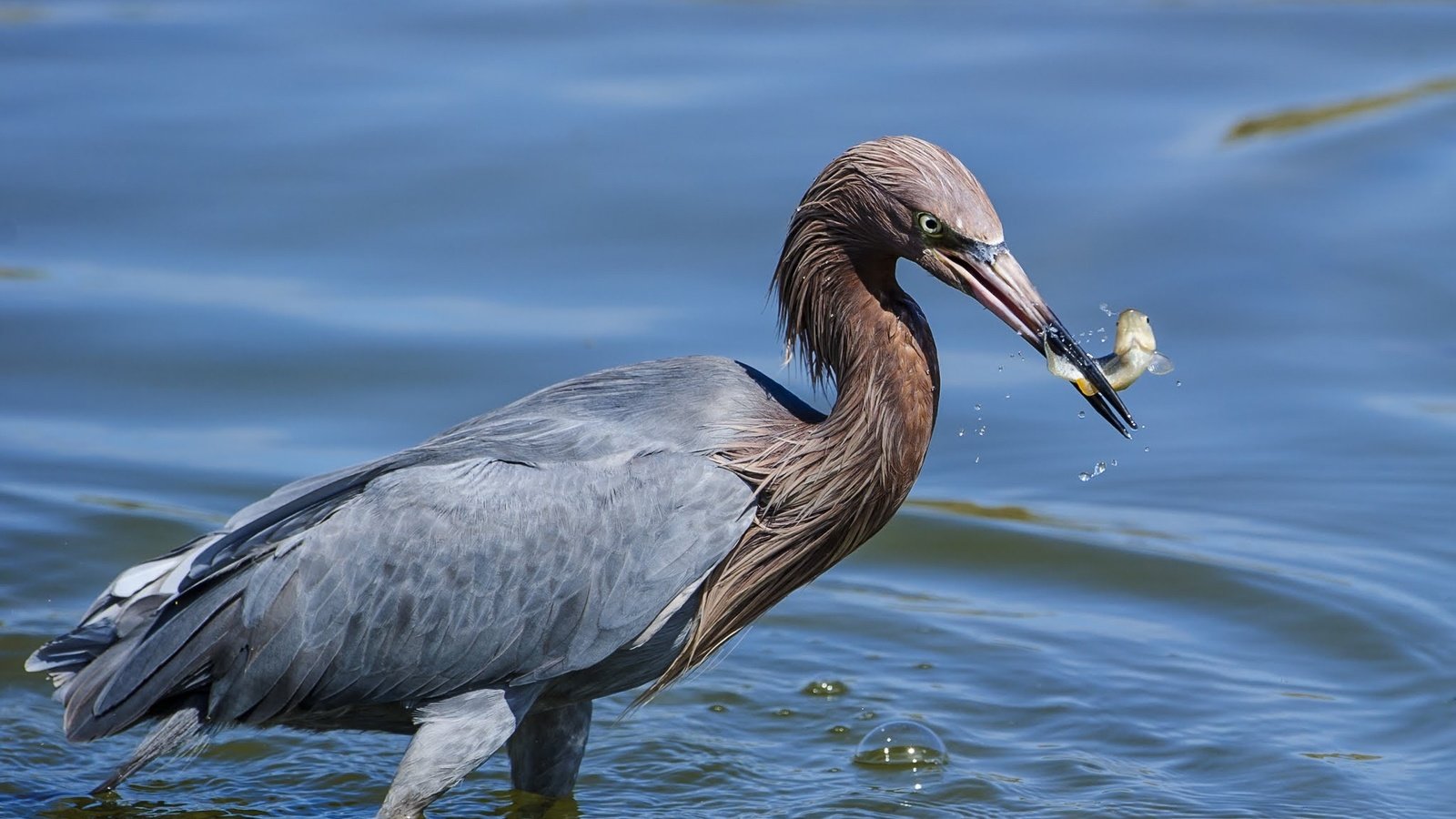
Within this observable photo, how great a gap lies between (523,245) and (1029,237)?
3.20 m

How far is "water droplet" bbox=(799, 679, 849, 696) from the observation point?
8.08 metres

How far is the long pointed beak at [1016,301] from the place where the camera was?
5930mm

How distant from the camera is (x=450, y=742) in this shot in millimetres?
6312

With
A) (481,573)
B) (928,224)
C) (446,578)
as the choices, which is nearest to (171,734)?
(446,578)

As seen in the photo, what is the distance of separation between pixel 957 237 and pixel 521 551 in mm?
1752

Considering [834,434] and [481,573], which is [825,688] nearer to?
[834,434]

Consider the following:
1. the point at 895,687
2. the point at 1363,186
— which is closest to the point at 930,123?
the point at 1363,186

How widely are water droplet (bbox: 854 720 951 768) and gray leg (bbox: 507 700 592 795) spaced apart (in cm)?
120

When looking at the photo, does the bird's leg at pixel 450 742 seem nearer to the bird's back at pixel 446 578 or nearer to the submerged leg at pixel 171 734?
the bird's back at pixel 446 578

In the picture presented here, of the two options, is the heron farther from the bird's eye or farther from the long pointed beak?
the long pointed beak

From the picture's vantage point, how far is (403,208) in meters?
12.7

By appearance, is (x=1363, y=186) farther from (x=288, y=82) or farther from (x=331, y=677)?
(x=331, y=677)

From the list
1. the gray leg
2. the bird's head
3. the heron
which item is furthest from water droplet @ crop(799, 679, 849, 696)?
the bird's head

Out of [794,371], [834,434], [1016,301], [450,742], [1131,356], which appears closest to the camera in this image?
[1016,301]
